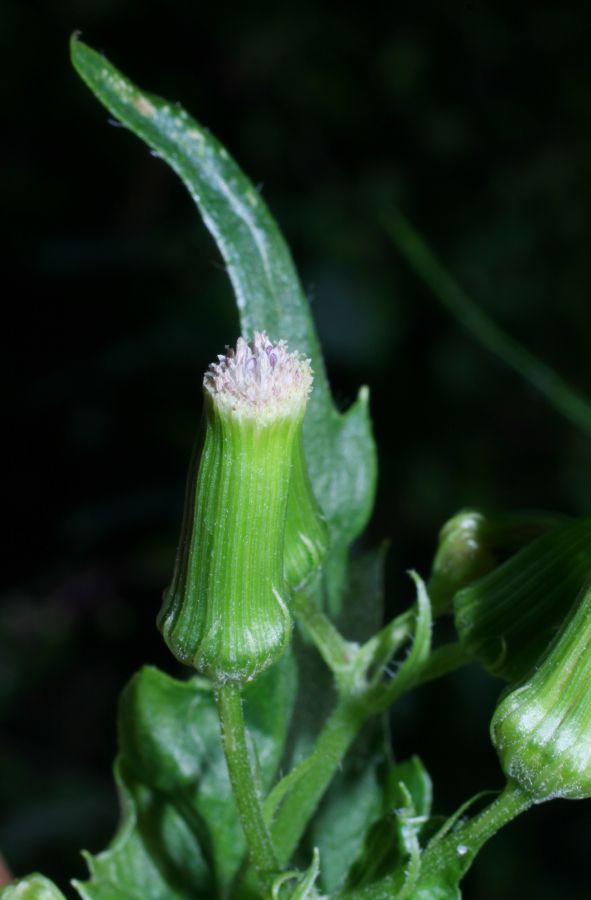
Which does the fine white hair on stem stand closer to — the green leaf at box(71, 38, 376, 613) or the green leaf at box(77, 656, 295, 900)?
the green leaf at box(71, 38, 376, 613)

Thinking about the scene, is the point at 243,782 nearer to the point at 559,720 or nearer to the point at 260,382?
the point at 559,720

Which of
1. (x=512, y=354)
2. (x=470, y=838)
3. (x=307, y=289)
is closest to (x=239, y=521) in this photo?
(x=470, y=838)

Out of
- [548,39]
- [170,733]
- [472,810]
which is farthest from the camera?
[548,39]

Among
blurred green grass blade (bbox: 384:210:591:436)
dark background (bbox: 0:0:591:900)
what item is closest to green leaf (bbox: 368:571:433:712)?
blurred green grass blade (bbox: 384:210:591:436)

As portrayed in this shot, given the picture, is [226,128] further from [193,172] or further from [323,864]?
[323,864]

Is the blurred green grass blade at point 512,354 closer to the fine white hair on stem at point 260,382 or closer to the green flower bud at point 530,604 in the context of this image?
the green flower bud at point 530,604

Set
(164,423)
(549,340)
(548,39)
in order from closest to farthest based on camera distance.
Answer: (164,423) < (549,340) < (548,39)

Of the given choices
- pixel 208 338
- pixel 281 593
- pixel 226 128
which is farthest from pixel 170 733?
pixel 226 128
